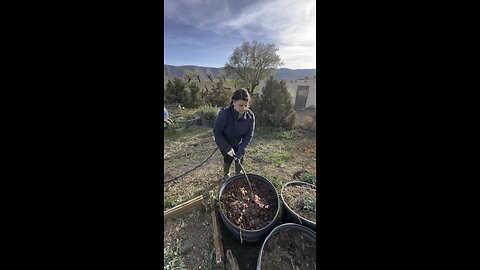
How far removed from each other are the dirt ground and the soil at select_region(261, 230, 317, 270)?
0.35m

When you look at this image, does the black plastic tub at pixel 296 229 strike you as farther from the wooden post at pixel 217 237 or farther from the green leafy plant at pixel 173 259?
the green leafy plant at pixel 173 259

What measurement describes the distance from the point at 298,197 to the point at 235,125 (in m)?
1.32

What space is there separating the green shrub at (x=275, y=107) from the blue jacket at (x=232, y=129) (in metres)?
5.28

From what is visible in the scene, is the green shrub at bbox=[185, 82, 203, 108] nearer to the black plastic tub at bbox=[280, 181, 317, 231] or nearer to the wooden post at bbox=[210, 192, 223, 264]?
the wooden post at bbox=[210, 192, 223, 264]

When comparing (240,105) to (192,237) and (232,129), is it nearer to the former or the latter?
(232,129)

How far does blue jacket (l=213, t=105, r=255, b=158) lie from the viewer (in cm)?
302


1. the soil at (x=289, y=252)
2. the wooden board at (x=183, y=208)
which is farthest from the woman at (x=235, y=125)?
the soil at (x=289, y=252)

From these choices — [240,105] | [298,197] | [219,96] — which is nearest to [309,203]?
[298,197]
